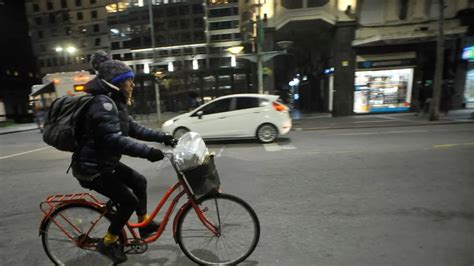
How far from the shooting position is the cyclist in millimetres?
2545

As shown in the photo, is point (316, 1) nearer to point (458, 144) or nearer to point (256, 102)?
point (256, 102)

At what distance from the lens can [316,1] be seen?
57.8ft

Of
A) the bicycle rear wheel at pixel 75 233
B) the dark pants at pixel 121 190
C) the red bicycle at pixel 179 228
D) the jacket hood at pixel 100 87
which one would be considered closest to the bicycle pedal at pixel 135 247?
the red bicycle at pixel 179 228

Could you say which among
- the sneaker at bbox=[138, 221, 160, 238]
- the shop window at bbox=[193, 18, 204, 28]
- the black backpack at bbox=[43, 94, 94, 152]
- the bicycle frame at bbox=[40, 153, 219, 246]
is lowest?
the sneaker at bbox=[138, 221, 160, 238]

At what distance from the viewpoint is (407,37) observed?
653 inches

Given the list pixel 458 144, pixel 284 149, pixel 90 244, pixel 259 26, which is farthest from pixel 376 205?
pixel 259 26

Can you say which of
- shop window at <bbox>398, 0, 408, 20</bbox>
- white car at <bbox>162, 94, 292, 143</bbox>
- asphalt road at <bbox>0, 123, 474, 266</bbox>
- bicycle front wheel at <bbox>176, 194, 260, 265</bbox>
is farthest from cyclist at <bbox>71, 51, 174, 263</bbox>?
shop window at <bbox>398, 0, 408, 20</bbox>

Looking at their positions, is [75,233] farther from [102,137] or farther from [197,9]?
[197,9]

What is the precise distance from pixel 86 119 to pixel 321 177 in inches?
181

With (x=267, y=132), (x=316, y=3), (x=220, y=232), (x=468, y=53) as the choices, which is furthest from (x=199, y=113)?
(x=468, y=53)

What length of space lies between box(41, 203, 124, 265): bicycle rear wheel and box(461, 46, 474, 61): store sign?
21154mm

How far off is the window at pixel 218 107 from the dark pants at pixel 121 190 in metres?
7.63

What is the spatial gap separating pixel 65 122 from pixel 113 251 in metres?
1.32

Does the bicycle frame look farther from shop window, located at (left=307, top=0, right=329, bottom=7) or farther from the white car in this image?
shop window, located at (left=307, top=0, right=329, bottom=7)
